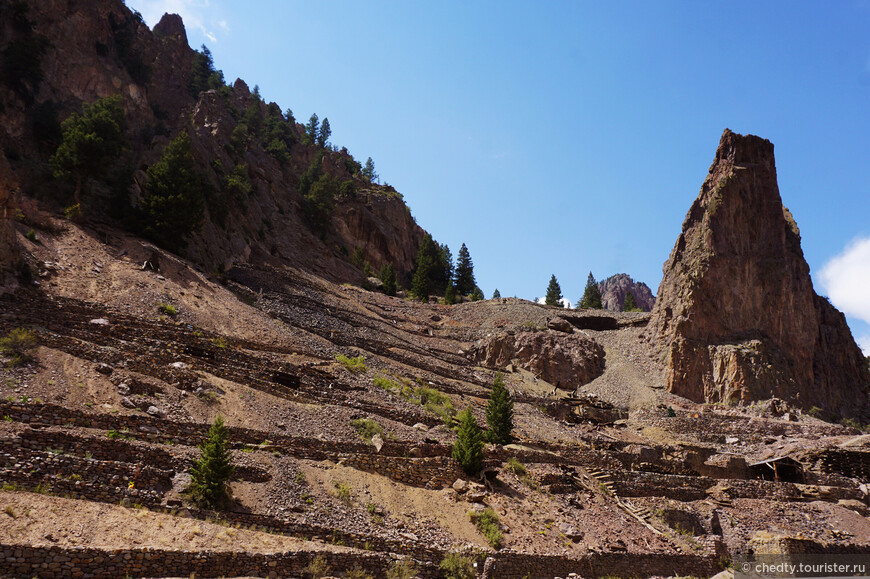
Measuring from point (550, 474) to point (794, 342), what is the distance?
47285 millimetres

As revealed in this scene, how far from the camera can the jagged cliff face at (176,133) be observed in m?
51.7

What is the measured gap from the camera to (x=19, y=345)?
74.2ft

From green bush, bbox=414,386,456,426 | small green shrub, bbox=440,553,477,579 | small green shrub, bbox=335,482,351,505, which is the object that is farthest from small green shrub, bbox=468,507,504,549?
green bush, bbox=414,386,456,426

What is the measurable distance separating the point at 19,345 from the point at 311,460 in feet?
39.6

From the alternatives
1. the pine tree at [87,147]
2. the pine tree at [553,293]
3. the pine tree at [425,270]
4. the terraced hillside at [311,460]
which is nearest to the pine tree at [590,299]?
the pine tree at [553,293]

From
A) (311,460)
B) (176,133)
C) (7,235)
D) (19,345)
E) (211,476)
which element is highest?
(176,133)

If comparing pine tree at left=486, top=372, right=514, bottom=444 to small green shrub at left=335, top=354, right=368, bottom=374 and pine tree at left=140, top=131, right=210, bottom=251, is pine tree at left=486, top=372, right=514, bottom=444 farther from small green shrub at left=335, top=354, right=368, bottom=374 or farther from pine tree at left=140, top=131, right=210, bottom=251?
pine tree at left=140, top=131, right=210, bottom=251

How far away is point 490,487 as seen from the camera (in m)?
23.7

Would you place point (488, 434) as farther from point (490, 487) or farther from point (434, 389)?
point (434, 389)

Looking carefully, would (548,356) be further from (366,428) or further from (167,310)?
(167,310)

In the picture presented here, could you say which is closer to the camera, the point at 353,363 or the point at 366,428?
the point at 366,428

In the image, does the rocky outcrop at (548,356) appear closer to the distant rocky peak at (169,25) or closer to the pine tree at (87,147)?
the pine tree at (87,147)

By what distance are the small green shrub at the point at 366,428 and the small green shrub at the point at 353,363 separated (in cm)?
874

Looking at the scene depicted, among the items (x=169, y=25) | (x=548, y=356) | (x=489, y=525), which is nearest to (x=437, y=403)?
(x=489, y=525)
